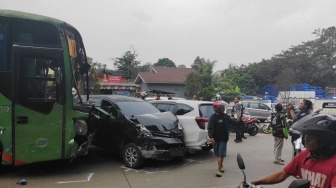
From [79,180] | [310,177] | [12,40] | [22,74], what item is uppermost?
[12,40]

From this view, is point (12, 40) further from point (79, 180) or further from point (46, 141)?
point (79, 180)

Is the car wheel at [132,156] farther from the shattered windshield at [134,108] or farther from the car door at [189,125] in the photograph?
the car door at [189,125]

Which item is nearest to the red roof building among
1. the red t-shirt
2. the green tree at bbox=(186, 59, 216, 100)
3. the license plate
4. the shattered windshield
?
the green tree at bbox=(186, 59, 216, 100)

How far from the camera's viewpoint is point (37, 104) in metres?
6.38

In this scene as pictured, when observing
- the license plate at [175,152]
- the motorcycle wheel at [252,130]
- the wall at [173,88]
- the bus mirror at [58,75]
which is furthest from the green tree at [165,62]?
the bus mirror at [58,75]

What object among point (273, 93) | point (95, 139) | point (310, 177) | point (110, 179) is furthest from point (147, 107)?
point (273, 93)

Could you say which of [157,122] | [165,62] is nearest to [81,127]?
[157,122]

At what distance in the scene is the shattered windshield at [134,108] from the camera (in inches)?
313

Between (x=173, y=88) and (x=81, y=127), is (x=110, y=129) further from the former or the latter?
(x=173, y=88)

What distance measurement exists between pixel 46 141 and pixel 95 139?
7.07ft

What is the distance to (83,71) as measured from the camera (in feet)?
24.3

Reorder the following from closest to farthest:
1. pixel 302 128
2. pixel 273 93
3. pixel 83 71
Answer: pixel 302 128
pixel 83 71
pixel 273 93

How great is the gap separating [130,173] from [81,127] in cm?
145

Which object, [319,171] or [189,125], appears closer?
[319,171]
